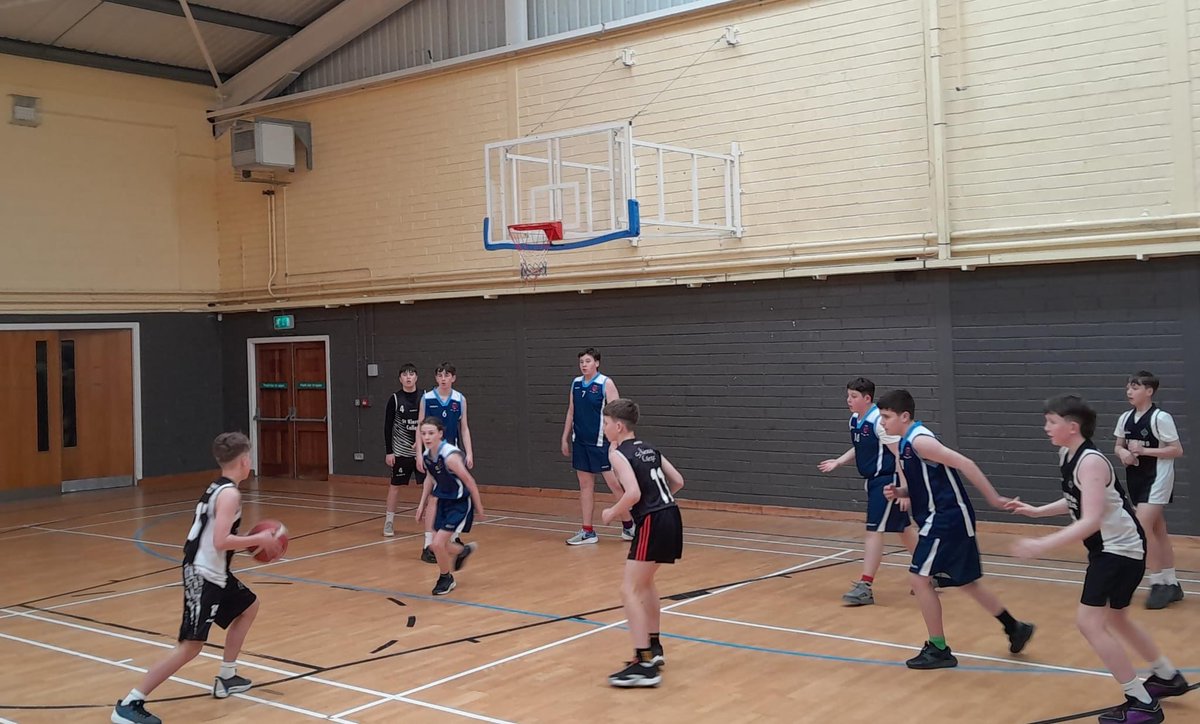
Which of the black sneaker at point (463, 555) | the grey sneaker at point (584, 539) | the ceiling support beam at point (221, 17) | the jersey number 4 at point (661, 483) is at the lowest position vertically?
the grey sneaker at point (584, 539)

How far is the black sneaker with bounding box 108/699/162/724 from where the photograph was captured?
5.58m

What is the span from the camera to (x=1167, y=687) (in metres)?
5.45

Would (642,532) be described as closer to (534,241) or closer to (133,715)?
(133,715)

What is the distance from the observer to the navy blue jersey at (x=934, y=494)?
6.09 m

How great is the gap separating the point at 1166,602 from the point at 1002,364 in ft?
12.5

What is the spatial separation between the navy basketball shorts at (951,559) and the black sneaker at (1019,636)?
1.90ft

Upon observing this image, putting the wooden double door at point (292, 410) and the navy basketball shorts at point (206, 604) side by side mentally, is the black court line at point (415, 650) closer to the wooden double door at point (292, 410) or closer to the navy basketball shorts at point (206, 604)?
the navy basketball shorts at point (206, 604)

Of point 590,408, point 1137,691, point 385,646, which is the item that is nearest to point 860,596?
point 1137,691

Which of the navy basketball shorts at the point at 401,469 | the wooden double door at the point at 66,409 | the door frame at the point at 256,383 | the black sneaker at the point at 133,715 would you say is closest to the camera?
the black sneaker at the point at 133,715

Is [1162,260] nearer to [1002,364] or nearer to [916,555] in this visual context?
[1002,364]

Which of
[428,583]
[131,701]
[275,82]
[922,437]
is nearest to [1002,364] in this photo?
[922,437]

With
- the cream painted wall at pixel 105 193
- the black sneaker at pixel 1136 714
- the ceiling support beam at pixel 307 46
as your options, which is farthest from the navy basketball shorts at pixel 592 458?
the cream painted wall at pixel 105 193

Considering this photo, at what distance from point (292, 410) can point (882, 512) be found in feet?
41.0

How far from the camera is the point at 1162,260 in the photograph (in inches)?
392
